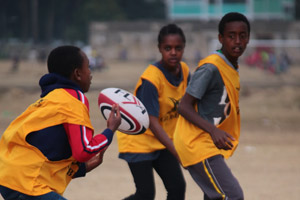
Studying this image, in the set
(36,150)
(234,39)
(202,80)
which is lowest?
(36,150)

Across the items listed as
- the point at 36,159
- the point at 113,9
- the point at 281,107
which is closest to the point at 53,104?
the point at 36,159

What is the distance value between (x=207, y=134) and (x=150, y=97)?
921 mm

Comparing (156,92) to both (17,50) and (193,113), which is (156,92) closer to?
(193,113)

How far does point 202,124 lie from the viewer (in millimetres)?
4398

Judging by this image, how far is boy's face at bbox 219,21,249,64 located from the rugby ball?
2.59 feet

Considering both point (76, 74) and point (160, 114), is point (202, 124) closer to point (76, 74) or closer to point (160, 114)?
point (160, 114)

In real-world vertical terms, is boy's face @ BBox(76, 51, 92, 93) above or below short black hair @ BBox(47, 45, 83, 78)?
below

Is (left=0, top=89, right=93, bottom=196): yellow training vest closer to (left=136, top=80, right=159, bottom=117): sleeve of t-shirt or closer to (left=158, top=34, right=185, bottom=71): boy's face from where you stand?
(left=136, top=80, right=159, bottom=117): sleeve of t-shirt

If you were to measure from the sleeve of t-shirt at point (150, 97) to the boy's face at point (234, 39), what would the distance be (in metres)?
0.94

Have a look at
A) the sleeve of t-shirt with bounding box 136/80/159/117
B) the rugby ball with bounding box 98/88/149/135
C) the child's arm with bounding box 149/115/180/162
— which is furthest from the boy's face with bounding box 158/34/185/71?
the rugby ball with bounding box 98/88/149/135

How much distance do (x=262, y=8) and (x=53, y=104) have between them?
49032 millimetres

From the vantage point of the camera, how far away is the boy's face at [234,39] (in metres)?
4.47

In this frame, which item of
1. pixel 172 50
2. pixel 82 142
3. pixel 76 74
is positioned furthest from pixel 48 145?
pixel 172 50

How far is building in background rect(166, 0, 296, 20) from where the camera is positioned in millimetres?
50688
